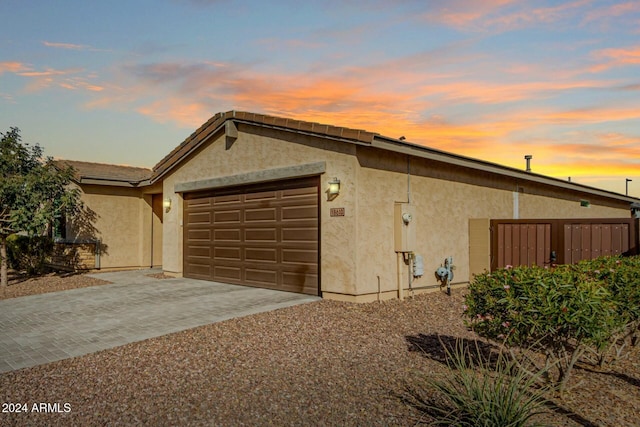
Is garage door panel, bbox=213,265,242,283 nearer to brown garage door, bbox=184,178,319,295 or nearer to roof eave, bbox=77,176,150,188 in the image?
brown garage door, bbox=184,178,319,295

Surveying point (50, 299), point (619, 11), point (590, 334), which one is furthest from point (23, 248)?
point (619, 11)

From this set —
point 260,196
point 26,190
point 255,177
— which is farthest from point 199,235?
point 26,190

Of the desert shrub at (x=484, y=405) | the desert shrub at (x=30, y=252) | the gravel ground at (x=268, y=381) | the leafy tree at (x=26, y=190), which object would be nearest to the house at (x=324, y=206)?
the leafy tree at (x=26, y=190)

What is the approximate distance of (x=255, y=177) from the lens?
1083 centimetres

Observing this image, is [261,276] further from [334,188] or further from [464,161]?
[464,161]

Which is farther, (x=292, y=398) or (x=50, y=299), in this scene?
(x=50, y=299)

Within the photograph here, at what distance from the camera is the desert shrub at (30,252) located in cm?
1541

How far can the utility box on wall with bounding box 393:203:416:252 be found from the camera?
9.44 metres

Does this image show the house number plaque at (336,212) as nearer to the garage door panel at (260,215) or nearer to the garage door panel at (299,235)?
the garage door panel at (299,235)

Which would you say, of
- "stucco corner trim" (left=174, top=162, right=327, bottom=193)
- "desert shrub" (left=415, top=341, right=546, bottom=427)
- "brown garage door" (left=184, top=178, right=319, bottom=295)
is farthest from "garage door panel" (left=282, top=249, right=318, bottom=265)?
"desert shrub" (left=415, top=341, right=546, bottom=427)

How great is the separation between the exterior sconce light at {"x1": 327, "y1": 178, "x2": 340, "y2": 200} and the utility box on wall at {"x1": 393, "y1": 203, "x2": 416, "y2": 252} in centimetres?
159

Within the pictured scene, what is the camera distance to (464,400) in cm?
362

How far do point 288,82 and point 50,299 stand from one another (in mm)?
8562

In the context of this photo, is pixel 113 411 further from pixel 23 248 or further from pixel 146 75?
pixel 23 248
